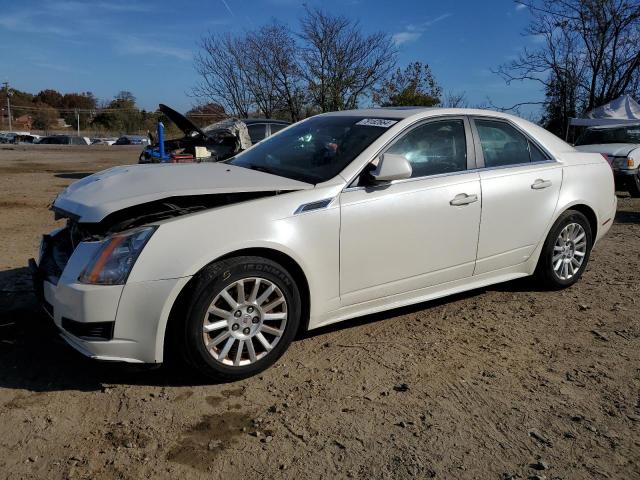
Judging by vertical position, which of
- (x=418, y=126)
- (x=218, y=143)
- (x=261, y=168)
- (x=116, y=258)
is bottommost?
(x=116, y=258)

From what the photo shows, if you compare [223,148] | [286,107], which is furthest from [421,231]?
[286,107]

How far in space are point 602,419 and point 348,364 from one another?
1.47m

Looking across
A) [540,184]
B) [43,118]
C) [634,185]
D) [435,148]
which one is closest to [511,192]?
[540,184]

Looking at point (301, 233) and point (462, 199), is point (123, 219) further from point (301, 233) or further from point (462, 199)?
point (462, 199)

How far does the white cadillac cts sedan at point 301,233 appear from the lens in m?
3.02

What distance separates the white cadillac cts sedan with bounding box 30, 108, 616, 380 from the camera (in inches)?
119

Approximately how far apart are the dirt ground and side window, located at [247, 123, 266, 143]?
844 centimetres

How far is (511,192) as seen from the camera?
4.41m

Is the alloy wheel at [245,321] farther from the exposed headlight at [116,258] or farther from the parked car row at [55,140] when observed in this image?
the parked car row at [55,140]

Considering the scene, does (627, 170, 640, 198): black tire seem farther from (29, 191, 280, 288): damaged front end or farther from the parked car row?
the parked car row

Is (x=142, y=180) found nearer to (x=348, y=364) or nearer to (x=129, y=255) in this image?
(x=129, y=255)

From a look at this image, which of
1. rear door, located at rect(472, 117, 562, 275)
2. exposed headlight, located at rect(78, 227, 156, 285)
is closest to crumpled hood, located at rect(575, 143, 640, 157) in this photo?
rear door, located at rect(472, 117, 562, 275)

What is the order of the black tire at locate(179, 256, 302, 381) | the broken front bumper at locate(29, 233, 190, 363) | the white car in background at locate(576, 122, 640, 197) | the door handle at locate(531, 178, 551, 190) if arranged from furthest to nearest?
the white car in background at locate(576, 122, 640, 197), the door handle at locate(531, 178, 551, 190), the black tire at locate(179, 256, 302, 381), the broken front bumper at locate(29, 233, 190, 363)

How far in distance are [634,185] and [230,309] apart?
10976 millimetres
